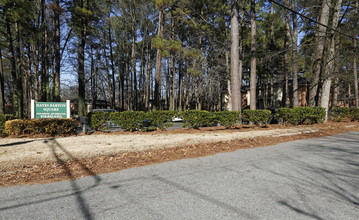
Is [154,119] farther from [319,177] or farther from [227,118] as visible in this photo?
[319,177]

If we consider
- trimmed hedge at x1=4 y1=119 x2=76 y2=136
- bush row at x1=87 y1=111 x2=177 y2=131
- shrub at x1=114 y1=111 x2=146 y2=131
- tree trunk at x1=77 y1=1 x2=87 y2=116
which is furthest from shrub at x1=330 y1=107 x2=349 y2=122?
tree trunk at x1=77 y1=1 x2=87 y2=116

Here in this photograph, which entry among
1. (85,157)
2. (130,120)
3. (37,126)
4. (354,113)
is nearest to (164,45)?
(130,120)

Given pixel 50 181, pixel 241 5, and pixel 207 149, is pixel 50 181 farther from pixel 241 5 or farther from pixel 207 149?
pixel 241 5

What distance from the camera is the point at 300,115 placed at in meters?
13.4

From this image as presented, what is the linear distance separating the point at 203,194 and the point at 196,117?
8.41 meters

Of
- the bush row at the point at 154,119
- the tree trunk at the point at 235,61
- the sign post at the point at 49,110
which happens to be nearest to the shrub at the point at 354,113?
the tree trunk at the point at 235,61

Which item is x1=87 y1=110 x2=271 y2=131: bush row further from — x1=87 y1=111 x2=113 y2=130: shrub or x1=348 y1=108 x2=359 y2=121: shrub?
x1=348 y1=108 x2=359 y2=121: shrub

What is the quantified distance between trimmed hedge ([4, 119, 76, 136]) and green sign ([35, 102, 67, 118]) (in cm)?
70

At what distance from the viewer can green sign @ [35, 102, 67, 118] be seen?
9.88 meters

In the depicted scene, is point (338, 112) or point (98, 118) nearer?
point (98, 118)

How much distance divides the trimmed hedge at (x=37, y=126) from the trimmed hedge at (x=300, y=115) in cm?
1300

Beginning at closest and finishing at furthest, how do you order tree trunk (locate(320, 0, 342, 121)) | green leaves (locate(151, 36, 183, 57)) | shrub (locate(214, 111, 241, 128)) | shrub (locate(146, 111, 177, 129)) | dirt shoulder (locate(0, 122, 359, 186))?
dirt shoulder (locate(0, 122, 359, 186)), shrub (locate(146, 111, 177, 129)), shrub (locate(214, 111, 241, 128)), green leaves (locate(151, 36, 183, 57)), tree trunk (locate(320, 0, 342, 121))

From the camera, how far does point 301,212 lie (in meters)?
2.57

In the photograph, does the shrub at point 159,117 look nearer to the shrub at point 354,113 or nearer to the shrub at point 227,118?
the shrub at point 227,118
